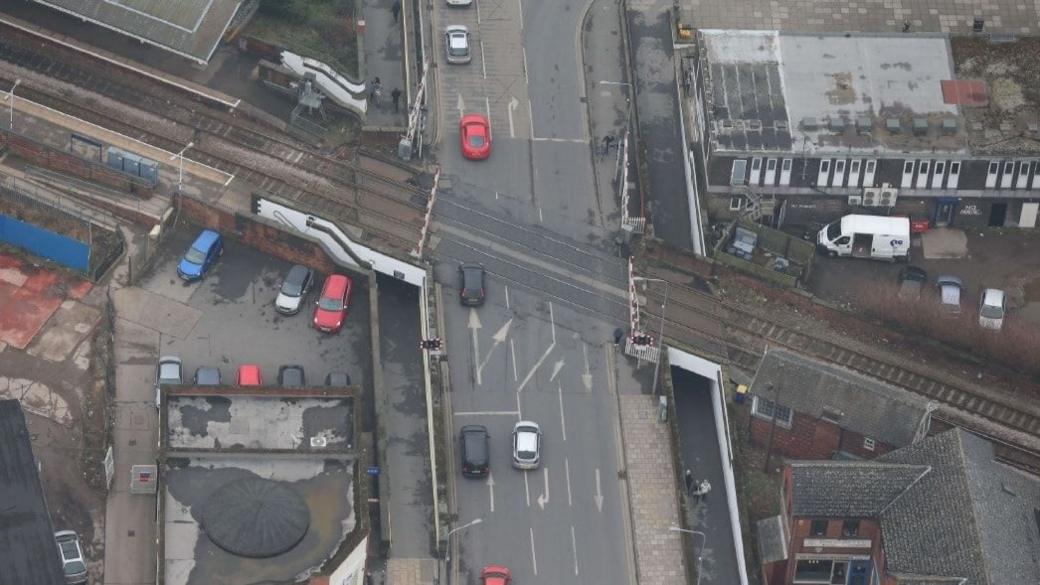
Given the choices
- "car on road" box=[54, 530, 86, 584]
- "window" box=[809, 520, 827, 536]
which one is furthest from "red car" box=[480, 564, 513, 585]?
"car on road" box=[54, 530, 86, 584]

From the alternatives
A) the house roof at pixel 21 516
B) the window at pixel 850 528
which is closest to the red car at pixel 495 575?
the window at pixel 850 528

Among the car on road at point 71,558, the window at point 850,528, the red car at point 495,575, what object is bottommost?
the red car at point 495,575

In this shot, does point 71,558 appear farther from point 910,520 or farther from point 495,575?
point 910,520

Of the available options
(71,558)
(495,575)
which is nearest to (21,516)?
(71,558)

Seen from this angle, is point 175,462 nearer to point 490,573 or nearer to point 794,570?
point 490,573

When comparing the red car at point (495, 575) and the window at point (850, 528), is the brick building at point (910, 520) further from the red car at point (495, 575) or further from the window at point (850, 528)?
the red car at point (495, 575)

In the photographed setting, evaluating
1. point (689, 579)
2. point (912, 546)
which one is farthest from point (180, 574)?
point (912, 546)

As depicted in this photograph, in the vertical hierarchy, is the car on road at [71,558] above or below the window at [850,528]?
above
